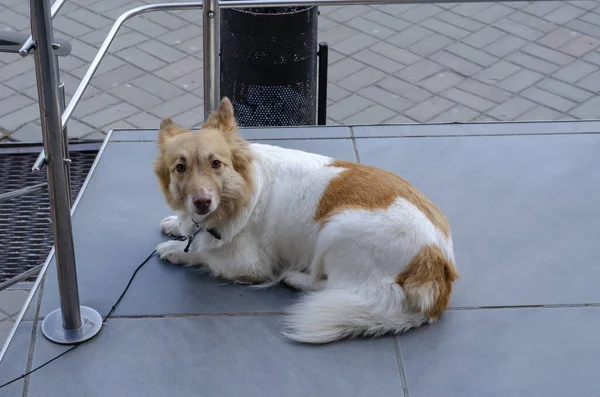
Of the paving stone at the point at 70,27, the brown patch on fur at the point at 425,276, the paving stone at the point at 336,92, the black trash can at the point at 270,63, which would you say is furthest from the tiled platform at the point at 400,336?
the paving stone at the point at 70,27

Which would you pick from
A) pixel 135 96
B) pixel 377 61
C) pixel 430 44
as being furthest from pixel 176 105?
pixel 430 44

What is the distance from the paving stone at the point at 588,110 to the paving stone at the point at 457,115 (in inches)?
27.2

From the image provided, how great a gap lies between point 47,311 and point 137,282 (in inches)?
13.5

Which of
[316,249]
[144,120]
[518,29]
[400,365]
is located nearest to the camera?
[400,365]

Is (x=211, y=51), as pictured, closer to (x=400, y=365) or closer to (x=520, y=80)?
(x=400, y=365)

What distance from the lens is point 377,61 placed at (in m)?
6.05

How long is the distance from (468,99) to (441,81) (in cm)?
30

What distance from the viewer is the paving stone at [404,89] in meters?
5.66

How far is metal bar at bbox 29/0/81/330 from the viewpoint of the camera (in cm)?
217

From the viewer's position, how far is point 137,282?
3.04m

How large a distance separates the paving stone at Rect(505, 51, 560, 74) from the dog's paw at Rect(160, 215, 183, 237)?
3.65 m

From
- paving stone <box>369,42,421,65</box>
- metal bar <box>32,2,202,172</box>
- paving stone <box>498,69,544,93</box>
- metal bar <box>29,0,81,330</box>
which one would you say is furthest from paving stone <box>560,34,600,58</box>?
metal bar <box>29,0,81,330</box>

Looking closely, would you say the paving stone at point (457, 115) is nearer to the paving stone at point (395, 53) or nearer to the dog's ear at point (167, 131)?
the paving stone at point (395, 53)

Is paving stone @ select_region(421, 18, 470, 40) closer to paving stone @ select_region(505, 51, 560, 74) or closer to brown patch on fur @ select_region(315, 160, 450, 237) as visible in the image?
paving stone @ select_region(505, 51, 560, 74)
